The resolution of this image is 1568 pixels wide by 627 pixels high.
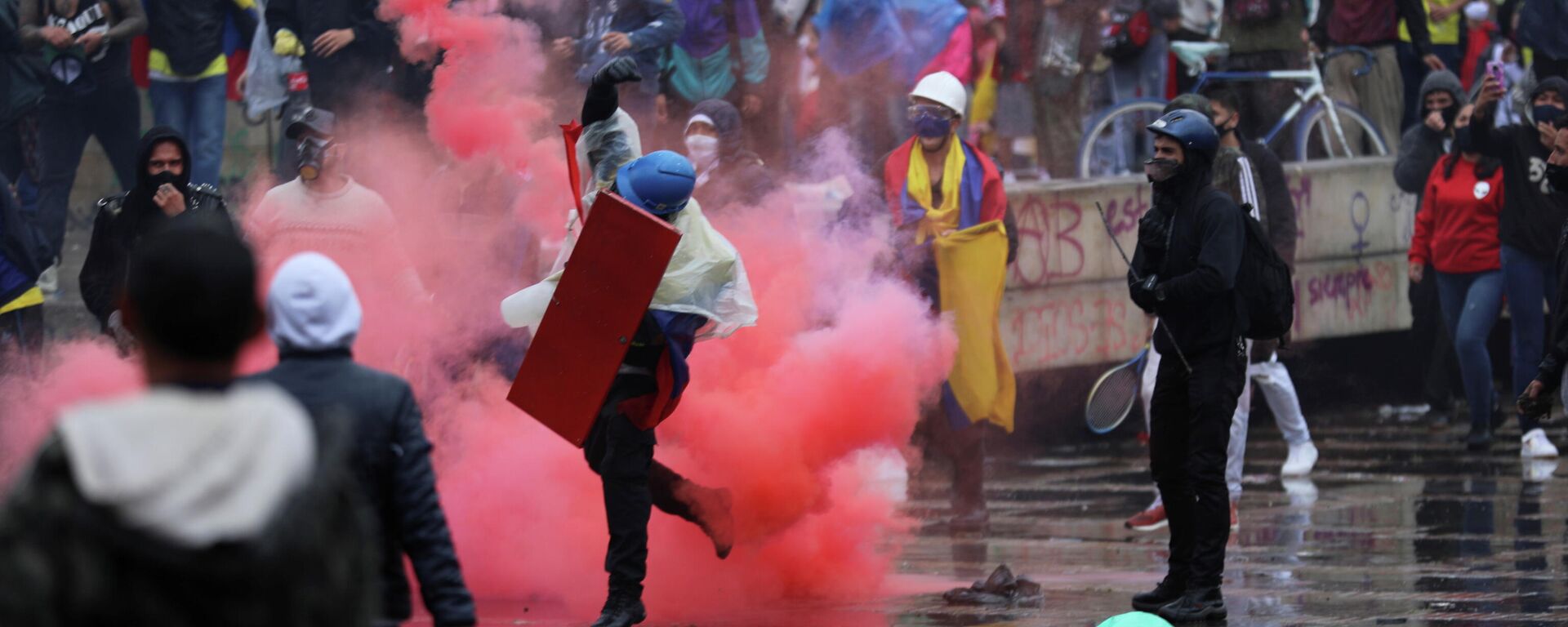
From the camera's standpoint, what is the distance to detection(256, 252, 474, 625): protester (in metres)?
3.85

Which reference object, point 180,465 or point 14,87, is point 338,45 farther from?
point 180,465

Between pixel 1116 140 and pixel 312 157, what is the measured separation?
20.3ft

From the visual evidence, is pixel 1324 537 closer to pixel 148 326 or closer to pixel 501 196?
pixel 501 196

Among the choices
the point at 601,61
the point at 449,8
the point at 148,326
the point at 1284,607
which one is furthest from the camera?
the point at 601,61

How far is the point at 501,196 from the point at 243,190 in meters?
1.90

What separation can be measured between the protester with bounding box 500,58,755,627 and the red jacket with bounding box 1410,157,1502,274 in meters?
6.30

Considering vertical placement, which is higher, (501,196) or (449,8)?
(449,8)

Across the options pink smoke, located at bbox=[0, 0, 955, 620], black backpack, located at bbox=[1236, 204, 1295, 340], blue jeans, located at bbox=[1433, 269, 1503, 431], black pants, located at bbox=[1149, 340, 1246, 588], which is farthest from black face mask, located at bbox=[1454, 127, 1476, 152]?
black pants, located at bbox=[1149, 340, 1246, 588]

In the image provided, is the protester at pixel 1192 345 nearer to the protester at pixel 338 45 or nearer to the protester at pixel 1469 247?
the protester at pixel 338 45

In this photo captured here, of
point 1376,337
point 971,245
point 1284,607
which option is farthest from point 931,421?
point 1376,337

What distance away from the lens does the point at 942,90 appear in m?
9.09

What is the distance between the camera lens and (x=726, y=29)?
1084cm

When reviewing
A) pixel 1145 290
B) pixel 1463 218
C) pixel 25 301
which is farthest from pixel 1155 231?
pixel 1463 218

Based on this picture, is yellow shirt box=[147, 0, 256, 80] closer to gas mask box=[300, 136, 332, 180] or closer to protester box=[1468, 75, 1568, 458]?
gas mask box=[300, 136, 332, 180]
